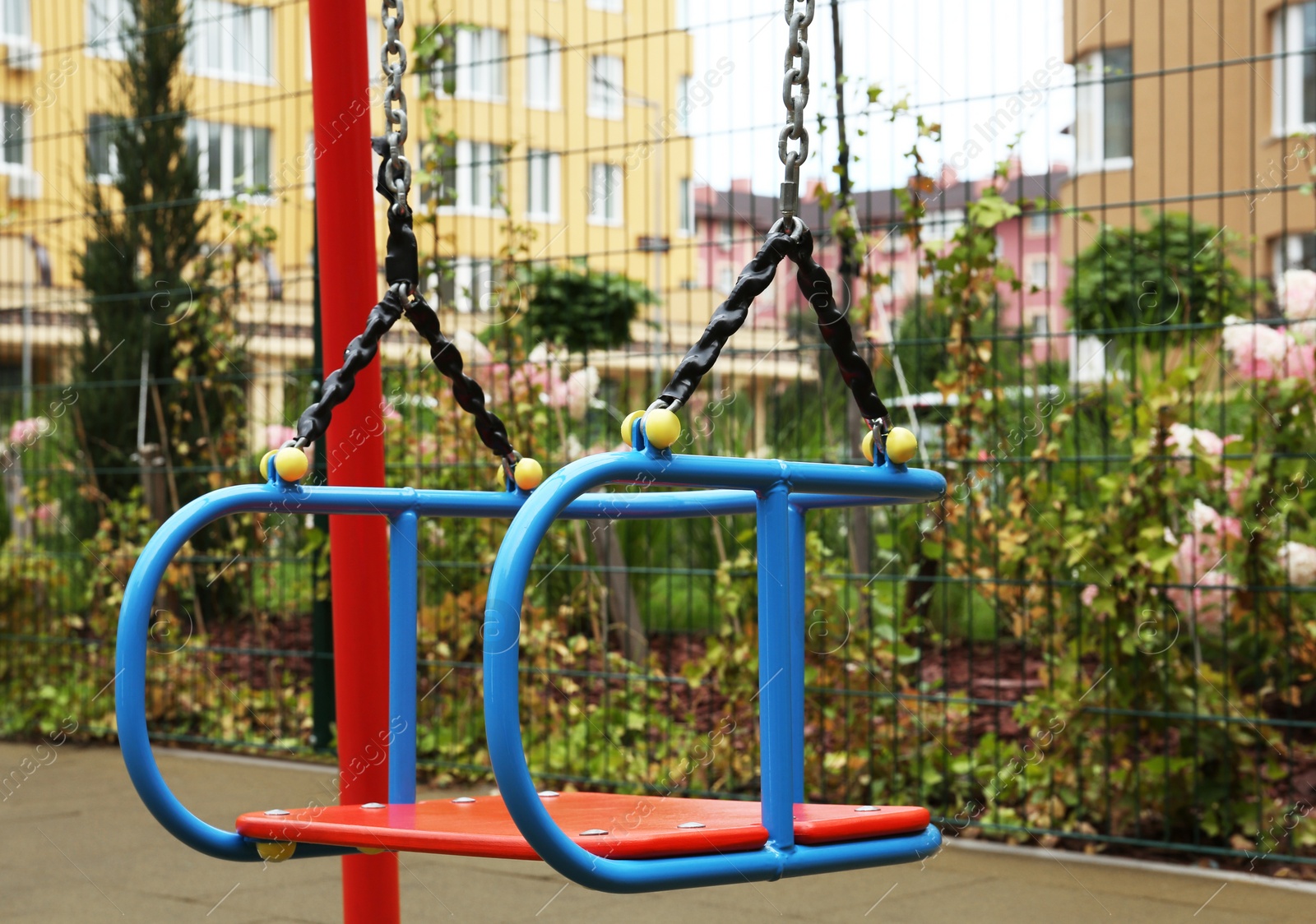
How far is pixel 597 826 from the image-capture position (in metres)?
1.76

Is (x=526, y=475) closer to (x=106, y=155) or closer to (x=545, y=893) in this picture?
(x=545, y=893)

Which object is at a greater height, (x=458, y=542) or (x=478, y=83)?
(x=478, y=83)

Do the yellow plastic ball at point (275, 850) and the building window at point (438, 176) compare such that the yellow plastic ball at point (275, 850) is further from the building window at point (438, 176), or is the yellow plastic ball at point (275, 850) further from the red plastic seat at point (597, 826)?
the building window at point (438, 176)

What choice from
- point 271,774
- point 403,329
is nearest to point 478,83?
point 403,329

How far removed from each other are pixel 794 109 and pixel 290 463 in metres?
0.91

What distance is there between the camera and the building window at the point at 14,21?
22.5 metres

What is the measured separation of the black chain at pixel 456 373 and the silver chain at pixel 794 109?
0.62 metres

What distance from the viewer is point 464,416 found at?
479cm

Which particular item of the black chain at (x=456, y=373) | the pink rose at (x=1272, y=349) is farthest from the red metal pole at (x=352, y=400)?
the pink rose at (x=1272, y=349)

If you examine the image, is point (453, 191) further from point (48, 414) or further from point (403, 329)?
point (48, 414)

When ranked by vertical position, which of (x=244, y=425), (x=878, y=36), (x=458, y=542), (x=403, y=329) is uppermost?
(x=878, y=36)

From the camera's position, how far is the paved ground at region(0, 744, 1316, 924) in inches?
126

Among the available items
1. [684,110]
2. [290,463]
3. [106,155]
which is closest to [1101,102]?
[684,110]

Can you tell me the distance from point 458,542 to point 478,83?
167cm
